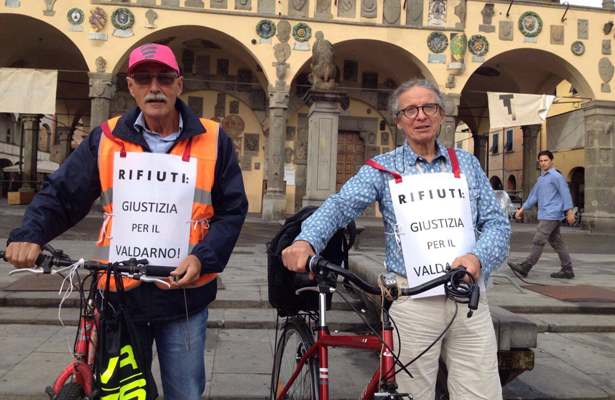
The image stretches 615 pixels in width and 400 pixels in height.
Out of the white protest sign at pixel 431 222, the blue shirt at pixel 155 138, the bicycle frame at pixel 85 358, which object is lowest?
the bicycle frame at pixel 85 358

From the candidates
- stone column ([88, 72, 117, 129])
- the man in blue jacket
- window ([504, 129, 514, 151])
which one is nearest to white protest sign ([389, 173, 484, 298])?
the man in blue jacket

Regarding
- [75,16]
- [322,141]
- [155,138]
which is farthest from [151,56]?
[75,16]

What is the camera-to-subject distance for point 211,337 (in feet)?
15.3

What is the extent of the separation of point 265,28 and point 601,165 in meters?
11.8

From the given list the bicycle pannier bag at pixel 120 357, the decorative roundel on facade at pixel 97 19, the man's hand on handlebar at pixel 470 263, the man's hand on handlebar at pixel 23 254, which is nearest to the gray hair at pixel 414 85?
the man's hand on handlebar at pixel 470 263

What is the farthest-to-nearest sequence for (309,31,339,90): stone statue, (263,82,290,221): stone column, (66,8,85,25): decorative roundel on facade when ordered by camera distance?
(263,82,290,221): stone column
(66,8,85,25): decorative roundel on facade
(309,31,339,90): stone statue

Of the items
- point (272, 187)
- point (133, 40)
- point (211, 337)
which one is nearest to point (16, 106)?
point (133, 40)

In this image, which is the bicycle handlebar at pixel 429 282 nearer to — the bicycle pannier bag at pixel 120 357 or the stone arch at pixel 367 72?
the bicycle pannier bag at pixel 120 357

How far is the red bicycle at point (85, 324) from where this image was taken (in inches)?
71.4

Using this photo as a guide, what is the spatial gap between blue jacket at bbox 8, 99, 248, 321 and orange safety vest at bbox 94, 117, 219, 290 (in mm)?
28

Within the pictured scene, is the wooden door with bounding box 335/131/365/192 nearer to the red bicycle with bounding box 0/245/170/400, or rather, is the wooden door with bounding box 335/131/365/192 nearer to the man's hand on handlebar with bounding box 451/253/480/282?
the man's hand on handlebar with bounding box 451/253/480/282

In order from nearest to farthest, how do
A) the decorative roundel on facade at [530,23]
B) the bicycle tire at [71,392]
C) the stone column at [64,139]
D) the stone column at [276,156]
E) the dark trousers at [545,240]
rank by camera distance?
the bicycle tire at [71,392]
the dark trousers at [545,240]
the stone column at [276,156]
the decorative roundel on facade at [530,23]
the stone column at [64,139]

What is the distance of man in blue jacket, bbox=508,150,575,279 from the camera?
738 centimetres

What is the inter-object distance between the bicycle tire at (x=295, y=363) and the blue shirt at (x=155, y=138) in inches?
37.5
